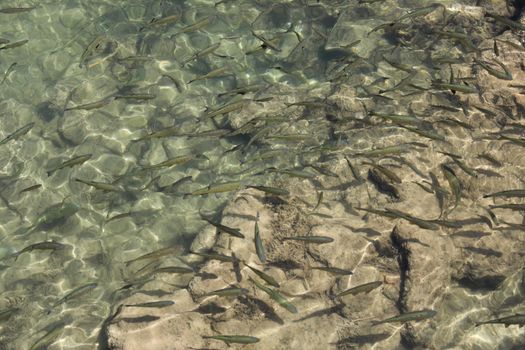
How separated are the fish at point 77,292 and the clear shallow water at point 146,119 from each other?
11 centimetres

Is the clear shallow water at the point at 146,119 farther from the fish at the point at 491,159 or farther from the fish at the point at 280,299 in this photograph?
the fish at the point at 280,299

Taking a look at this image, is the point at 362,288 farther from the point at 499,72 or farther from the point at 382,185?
the point at 499,72

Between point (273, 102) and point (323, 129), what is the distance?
1.26 meters

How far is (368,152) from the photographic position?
22.8ft

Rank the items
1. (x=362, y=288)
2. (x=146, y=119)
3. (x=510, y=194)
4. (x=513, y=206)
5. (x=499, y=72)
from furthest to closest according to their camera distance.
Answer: (x=146, y=119) < (x=499, y=72) < (x=510, y=194) < (x=513, y=206) < (x=362, y=288)

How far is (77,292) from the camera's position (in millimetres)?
6934

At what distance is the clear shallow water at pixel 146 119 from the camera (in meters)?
7.65

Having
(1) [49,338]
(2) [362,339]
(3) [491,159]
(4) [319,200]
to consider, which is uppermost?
(3) [491,159]

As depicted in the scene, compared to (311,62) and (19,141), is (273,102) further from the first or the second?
(19,141)

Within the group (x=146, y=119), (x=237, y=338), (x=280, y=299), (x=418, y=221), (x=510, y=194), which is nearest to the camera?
(x=237, y=338)

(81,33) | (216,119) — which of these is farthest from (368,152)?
(81,33)

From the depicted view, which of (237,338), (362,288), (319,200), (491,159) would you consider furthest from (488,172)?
(237,338)

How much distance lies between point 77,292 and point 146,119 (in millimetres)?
3874

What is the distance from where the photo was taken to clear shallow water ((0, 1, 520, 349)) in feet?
25.1
